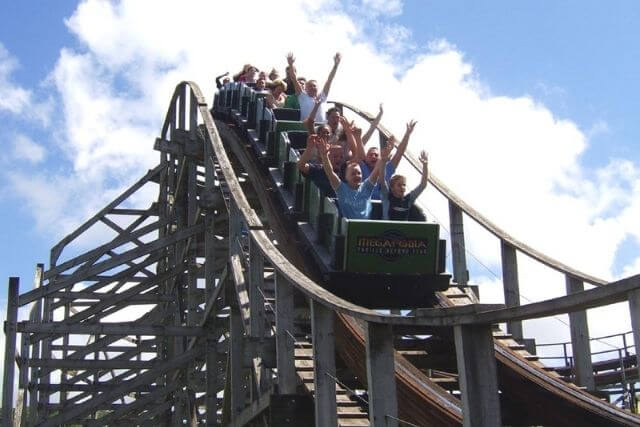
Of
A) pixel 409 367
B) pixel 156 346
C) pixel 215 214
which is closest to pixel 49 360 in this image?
pixel 215 214

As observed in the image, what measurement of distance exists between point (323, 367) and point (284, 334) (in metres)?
0.94

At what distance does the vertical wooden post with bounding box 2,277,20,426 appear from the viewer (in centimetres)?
721

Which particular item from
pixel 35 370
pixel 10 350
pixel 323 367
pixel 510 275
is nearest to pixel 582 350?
pixel 510 275

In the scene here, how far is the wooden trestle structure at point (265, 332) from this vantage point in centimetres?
337

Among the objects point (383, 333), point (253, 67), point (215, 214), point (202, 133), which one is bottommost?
point (383, 333)

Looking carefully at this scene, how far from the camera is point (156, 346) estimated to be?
11492 mm

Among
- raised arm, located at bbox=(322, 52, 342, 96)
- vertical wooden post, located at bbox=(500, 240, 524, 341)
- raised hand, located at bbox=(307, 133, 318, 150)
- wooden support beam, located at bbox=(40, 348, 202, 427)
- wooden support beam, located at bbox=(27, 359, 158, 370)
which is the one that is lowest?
wooden support beam, located at bbox=(40, 348, 202, 427)

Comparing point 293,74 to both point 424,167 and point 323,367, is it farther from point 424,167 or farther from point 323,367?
point 323,367

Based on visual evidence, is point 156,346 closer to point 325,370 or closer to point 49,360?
point 49,360

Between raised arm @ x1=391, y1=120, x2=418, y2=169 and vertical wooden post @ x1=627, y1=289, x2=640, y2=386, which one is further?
raised arm @ x1=391, y1=120, x2=418, y2=169

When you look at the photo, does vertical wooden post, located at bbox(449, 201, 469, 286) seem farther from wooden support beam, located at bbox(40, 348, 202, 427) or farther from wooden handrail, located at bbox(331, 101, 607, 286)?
wooden support beam, located at bbox(40, 348, 202, 427)

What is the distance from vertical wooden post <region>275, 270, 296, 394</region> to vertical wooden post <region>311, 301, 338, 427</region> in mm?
806

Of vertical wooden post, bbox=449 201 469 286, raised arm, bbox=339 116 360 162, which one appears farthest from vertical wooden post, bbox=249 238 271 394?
vertical wooden post, bbox=449 201 469 286

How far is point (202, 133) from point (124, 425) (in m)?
3.64
